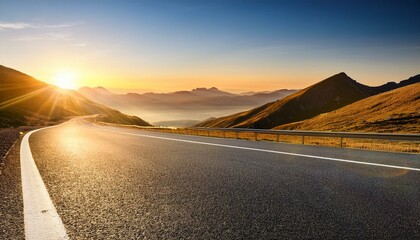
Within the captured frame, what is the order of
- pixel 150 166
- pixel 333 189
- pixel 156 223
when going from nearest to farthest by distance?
1. pixel 156 223
2. pixel 333 189
3. pixel 150 166

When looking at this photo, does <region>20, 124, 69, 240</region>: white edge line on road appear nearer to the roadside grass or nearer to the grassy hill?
the roadside grass

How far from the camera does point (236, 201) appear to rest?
4387mm

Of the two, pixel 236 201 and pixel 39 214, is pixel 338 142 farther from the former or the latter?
pixel 39 214

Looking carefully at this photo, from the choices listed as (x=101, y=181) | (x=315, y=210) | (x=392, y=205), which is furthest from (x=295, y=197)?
(x=101, y=181)

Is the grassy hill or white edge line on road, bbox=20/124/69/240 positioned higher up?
the grassy hill

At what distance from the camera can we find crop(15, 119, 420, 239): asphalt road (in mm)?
3270

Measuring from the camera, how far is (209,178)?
609 centimetres

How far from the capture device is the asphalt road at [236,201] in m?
3.27

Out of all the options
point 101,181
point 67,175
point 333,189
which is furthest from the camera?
point 67,175

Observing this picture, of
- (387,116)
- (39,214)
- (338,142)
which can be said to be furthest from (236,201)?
(387,116)

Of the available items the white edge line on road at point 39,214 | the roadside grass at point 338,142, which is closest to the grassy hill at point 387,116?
the roadside grass at point 338,142

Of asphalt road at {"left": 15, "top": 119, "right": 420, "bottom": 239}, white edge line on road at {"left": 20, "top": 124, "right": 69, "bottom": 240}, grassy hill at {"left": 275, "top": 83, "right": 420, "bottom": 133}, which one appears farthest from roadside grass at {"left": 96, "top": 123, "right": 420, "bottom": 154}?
grassy hill at {"left": 275, "top": 83, "right": 420, "bottom": 133}

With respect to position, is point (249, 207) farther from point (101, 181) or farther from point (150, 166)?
point (150, 166)

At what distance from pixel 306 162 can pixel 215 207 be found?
4627mm
